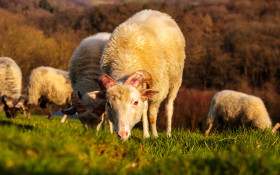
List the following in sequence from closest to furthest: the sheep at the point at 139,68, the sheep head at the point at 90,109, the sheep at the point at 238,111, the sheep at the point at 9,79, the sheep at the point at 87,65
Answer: the sheep at the point at 139,68 < the sheep head at the point at 90,109 < the sheep at the point at 87,65 < the sheep at the point at 238,111 < the sheep at the point at 9,79

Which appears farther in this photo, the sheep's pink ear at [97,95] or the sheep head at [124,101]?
the sheep's pink ear at [97,95]

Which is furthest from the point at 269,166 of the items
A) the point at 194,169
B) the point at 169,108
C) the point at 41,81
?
the point at 41,81

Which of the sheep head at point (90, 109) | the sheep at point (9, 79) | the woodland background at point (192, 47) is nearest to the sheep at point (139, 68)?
the sheep head at point (90, 109)

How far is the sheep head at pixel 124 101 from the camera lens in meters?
3.66

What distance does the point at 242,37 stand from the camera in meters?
48.1

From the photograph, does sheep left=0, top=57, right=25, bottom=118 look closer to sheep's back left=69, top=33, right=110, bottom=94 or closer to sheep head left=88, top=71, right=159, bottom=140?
sheep's back left=69, top=33, right=110, bottom=94

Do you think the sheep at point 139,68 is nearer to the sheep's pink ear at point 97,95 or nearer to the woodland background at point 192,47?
the sheep's pink ear at point 97,95

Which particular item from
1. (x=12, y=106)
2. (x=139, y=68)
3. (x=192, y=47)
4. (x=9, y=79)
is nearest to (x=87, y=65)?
(x=139, y=68)

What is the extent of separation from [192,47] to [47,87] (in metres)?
14.0

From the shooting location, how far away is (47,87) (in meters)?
13.7

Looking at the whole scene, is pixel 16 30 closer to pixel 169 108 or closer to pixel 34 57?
pixel 34 57

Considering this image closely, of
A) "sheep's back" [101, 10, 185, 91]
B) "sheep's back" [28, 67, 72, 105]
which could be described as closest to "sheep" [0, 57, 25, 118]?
"sheep's back" [28, 67, 72, 105]

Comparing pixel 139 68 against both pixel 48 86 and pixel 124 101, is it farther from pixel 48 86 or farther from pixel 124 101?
pixel 48 86

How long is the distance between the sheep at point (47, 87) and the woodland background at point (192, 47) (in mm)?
7364
